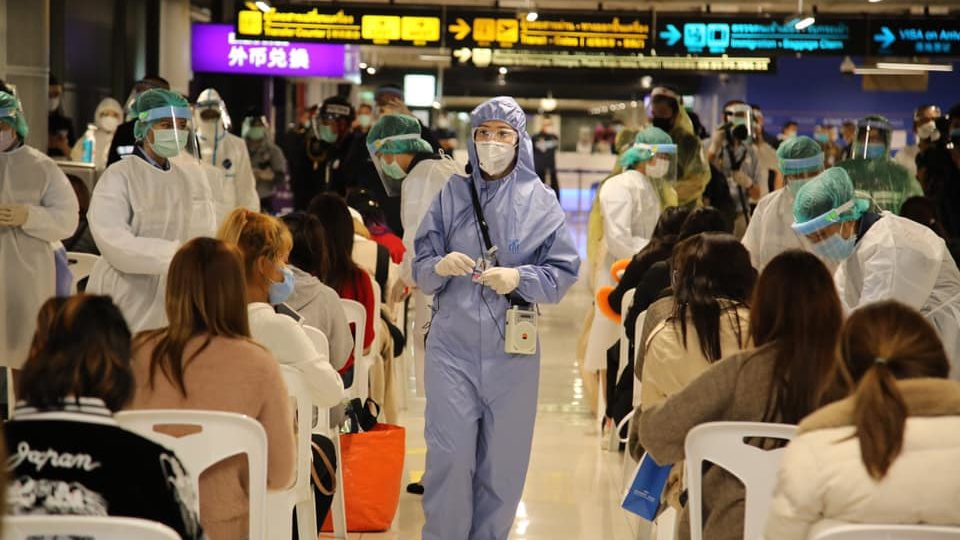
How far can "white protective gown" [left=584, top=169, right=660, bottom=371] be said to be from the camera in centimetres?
797

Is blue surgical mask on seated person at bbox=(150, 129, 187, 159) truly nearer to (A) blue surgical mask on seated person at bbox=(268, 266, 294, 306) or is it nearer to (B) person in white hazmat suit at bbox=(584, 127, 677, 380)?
(A) blue surgical mask on seated person at bbox=(268, 266, 294, 306)

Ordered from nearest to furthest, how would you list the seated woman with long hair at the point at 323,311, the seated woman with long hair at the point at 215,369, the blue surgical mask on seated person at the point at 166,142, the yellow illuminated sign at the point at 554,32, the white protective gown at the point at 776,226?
the seated woman with long hair at the point at 215,369 < the seated woman with long hair at the point at 323,311 < the blue surgical mask on seated person at the point at 166,142 < the white protective gown at the point at 776,226 < the yellow illuminated sign at the point at 554,32

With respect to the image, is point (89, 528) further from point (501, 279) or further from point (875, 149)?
point (875, 149)

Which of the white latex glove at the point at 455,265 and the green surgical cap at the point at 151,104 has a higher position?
the green surgical cap at the point at 151,104

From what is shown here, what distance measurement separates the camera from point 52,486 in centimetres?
263

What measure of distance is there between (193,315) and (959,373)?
354 centimetres

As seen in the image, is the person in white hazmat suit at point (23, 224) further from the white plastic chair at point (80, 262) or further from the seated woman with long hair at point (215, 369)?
the seated woman with long hair at point (215, 369)

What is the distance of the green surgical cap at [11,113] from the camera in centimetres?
639

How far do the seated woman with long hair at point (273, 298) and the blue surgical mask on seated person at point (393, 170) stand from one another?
3.09 m

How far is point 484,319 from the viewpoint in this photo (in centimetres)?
464

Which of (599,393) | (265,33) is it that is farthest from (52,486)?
(265,33)

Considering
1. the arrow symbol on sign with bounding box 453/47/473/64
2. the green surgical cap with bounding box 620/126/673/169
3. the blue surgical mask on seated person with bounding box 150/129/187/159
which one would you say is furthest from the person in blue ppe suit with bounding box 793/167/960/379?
the arrow symbol on sign with bounding box 453/47/473/64

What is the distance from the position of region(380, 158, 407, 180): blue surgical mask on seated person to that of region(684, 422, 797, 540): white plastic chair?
443 centimetres

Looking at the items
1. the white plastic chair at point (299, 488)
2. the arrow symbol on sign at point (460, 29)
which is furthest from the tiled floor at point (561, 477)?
the arrow symbol on sign at point (460, 29)
